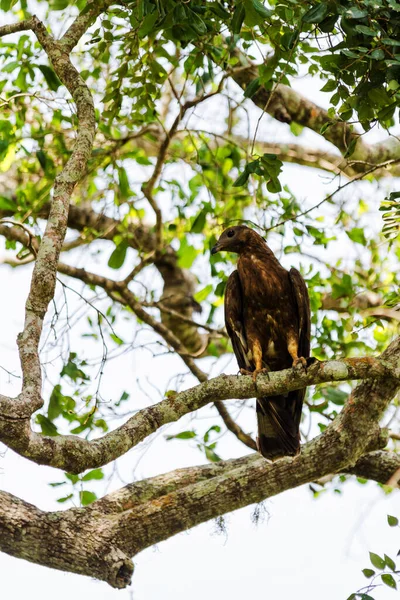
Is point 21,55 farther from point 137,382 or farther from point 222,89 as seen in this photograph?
point 137,382

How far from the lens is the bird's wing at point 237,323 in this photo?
530 cm

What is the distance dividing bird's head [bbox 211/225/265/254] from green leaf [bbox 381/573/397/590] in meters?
2.53

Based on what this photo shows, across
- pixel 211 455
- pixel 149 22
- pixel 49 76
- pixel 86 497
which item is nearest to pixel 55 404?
pixel 86 497

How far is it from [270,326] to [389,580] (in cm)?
176

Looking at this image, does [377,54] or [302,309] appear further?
[302,309]

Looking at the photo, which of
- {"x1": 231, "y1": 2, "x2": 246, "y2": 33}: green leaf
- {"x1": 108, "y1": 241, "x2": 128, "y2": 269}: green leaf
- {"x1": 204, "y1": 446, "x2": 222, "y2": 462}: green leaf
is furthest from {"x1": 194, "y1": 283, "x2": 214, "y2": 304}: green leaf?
{"x1": 231, "y1": 2, "x2": 246, "y2": 33}: green leaf

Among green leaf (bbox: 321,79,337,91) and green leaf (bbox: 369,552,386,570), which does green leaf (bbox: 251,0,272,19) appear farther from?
green leaf (bbox: 369,552,386,570)

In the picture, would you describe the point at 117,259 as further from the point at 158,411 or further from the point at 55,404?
the point at 158,411

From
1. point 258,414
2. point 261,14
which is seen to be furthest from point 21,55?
point 258,414

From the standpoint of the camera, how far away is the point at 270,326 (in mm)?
5160

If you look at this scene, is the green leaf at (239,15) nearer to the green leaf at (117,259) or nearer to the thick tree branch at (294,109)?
the thick tree branch at (294,109)

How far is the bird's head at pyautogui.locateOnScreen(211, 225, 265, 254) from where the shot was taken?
5762 millimetres

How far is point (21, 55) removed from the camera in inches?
228

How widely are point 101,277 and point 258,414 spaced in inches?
76.4
